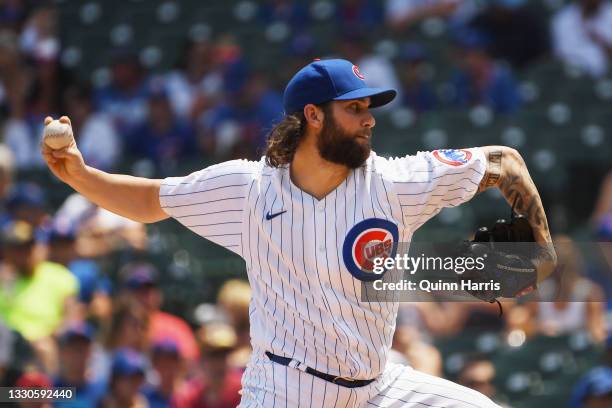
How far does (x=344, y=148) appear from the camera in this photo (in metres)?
3.65

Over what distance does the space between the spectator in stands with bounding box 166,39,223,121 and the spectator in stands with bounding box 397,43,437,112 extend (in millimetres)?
1545

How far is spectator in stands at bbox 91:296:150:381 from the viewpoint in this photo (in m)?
6.08

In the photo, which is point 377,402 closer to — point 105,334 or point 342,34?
point 105,334

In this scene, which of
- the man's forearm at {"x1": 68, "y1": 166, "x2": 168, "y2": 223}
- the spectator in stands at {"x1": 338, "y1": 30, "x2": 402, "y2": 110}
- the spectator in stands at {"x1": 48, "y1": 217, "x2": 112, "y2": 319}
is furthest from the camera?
the spectator in stands at {"x1": 338, "y1": 30, "x2": 402, "y2": 110}

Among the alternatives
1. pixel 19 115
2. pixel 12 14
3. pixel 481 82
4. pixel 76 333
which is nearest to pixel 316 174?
pixel 76 333

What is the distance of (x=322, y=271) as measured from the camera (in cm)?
357

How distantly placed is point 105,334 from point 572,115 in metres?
4.48

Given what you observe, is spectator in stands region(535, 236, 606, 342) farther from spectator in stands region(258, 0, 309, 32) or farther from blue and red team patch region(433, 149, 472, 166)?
spectator in stands region(258, 0, 309, 32)

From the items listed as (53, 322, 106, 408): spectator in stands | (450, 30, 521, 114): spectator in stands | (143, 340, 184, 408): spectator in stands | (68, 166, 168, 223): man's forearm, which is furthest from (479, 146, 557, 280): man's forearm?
(450, 30, 521, 114): spectator in stands

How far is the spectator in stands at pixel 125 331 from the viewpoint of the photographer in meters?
6.08

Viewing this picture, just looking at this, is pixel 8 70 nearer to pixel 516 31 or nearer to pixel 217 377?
pixel 516 31

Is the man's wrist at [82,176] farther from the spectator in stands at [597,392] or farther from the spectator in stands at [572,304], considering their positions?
the spectator in stands at [572,304]

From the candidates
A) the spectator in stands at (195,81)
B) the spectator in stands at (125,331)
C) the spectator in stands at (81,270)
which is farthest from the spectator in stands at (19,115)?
the spectator in stands at (125,331)

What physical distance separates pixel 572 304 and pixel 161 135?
4117mm
